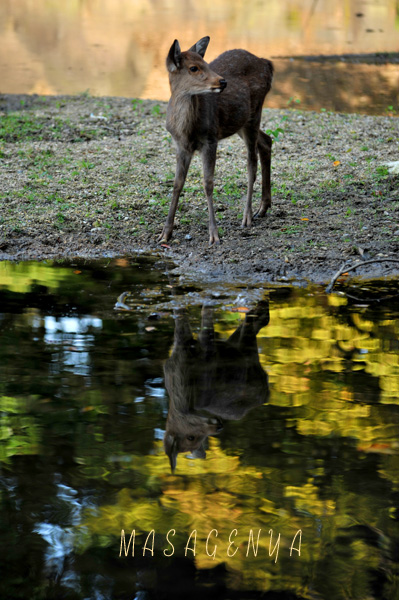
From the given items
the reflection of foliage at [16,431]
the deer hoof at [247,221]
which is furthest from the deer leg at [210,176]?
the reflection of foliage at [16,431]

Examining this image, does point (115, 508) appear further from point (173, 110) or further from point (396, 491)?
point (173, 110)

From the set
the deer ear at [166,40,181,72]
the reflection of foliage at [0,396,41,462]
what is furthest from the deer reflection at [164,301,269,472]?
the deer ear at [166,40,181,72]

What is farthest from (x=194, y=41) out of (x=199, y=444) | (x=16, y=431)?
(x=199, y=444)

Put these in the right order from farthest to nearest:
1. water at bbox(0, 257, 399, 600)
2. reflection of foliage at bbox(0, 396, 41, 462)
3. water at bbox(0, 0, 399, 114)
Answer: water at bbox(0, 0, 399, 114) → reflection of foliage at bbox(0, 396, 41, 462) → water at bbox(0, 257, 399, 600)

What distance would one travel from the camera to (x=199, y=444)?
402cm

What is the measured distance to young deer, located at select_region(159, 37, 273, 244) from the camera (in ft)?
23.7

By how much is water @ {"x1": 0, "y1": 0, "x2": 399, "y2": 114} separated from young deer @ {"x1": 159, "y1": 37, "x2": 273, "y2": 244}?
699 cm

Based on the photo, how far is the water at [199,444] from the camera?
3.07m

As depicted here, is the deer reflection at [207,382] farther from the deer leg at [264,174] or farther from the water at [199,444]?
the deer leg at [264,174]

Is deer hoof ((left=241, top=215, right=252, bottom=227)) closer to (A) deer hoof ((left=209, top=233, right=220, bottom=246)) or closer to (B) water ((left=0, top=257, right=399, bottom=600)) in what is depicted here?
(A) deer hoof ((left=209, top=233, right=220, bottom=246))

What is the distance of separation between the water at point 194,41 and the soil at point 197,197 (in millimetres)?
4092

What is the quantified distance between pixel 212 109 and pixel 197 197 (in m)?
1.65

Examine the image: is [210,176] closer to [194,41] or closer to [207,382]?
[207,382]

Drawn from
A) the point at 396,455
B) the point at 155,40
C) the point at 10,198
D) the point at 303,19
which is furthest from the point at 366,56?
the point at 396,455
